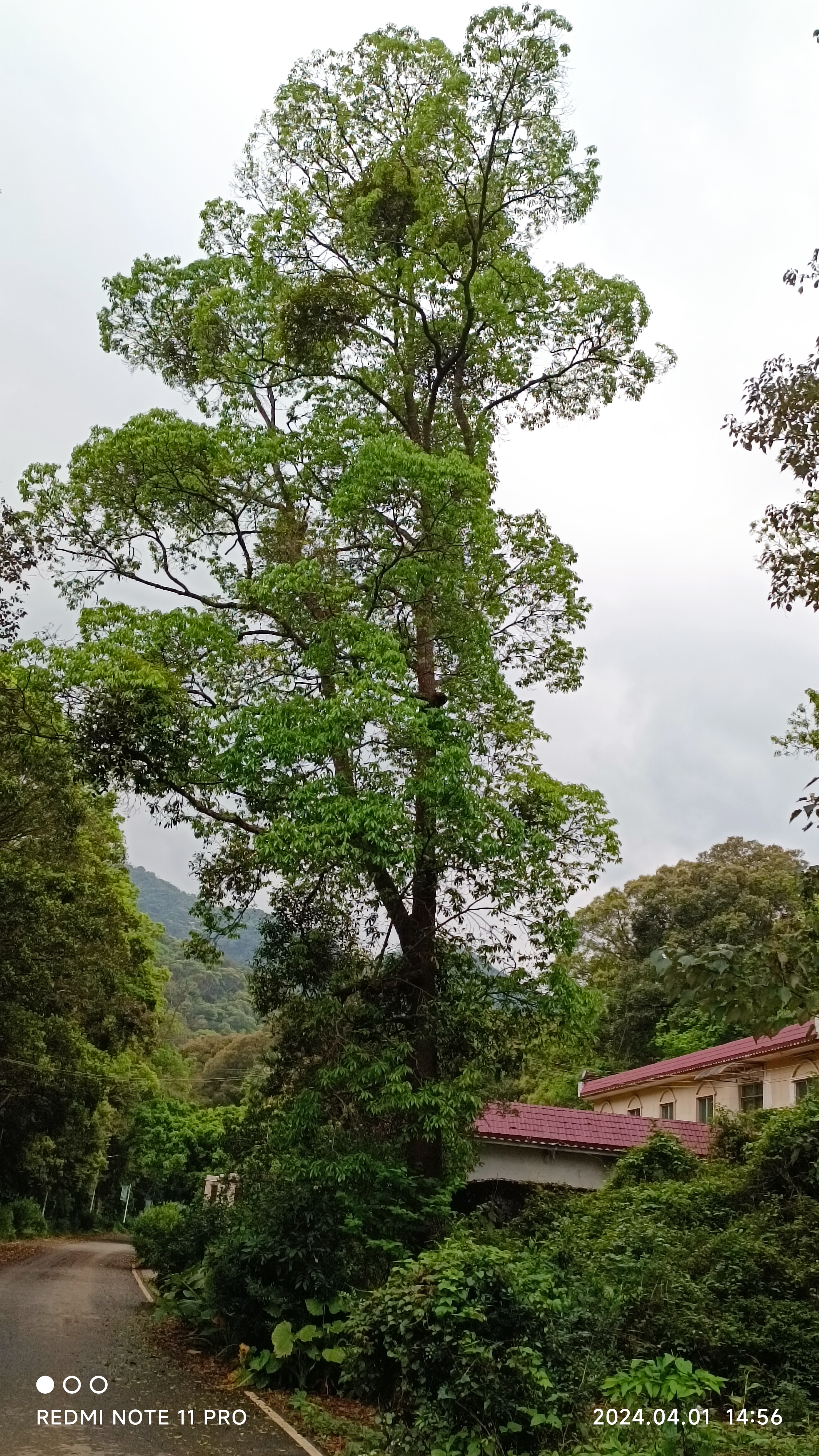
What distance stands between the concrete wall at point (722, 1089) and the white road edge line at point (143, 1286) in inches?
408

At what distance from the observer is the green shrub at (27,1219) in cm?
Result: 2988

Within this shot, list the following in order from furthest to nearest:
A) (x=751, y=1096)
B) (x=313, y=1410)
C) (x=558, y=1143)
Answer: (x=751, y=1096) < (x=558, y=1143) < (x=313, y=1410)

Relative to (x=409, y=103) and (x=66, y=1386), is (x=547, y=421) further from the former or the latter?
(x=66, y=1386)

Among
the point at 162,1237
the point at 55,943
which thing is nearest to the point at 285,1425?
the point at 162,1237

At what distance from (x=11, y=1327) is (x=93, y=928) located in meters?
6.57

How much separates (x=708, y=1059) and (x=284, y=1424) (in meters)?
15.3

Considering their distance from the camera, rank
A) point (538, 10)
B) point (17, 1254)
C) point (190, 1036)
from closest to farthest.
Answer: point (538, 10) → point (17, 1254) → point (190, 1036)

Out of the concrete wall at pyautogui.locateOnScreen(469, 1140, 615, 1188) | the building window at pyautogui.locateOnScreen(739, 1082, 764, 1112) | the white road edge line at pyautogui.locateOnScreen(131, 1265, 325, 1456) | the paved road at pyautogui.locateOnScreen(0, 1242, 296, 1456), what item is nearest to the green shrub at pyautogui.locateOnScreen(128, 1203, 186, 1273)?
the paved road at pyautogui.locateOnScreen(0, 1242, 296, 1456)

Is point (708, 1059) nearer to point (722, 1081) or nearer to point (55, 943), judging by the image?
point (722, 1081)

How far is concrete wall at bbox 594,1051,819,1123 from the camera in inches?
745

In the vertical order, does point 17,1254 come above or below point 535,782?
below

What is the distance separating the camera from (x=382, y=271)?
1295 cm

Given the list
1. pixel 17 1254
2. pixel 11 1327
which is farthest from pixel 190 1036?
pixel 11 1327

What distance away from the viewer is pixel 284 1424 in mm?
7621
